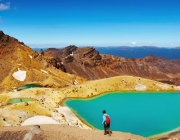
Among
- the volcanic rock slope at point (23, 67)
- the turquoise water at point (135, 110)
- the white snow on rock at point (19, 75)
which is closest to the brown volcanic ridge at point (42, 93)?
the volcanic rock slope at point (23, 67)

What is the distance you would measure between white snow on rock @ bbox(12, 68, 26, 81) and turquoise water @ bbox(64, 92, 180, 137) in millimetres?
37904

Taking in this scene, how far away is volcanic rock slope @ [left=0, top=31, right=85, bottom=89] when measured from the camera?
94750mm

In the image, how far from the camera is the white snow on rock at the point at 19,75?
9664 centimetres

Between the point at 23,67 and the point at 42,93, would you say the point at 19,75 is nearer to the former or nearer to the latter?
→ the point at 23,67

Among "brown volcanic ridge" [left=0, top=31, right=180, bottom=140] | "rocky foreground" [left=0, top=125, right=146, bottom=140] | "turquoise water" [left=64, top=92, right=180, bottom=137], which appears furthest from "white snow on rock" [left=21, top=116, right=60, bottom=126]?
"rocky foreground" [left=0, top=125, right=146, bottom=140]

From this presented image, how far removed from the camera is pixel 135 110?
183ft

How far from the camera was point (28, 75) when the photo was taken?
97.9 meters

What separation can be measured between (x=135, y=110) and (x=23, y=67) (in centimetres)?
6046

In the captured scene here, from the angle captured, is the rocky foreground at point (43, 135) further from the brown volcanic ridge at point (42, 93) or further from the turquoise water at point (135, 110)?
the turquoise water at point (135, 110)

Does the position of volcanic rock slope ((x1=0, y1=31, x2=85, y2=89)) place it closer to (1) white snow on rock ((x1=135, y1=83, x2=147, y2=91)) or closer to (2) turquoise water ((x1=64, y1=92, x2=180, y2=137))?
(1) white snow on rock ((x1=135, y1=83, x2=147, y2=91))

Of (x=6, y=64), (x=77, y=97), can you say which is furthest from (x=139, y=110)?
(x=6, y=64)

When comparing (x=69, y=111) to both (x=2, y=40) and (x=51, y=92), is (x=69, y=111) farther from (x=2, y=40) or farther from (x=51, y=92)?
(x=2, y=40)

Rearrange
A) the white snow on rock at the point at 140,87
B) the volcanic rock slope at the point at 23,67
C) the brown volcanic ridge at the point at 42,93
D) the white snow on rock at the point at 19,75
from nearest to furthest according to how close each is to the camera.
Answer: the brown volcanic ridge at the point at 42,93 → the white snow on rock at the point at 140,87 → the volcanic rock slope at the point at 23,67 → the white snow on rock at the point at 19,75

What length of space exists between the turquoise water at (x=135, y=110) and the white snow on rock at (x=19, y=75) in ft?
124
